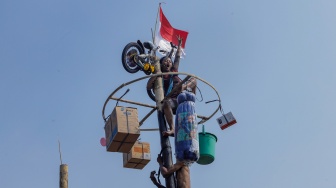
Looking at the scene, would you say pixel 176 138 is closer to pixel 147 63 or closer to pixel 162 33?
pixel 147 63

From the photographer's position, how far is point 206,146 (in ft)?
28.3

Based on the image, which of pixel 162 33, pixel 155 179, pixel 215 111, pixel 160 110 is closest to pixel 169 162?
pixel 155 179

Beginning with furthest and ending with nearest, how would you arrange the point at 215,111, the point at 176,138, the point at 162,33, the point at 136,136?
1. the point at 162,33
2. the point at 215,111
3. the point at 136,136
4. the point at 176,138

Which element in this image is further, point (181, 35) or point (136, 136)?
point (181, 35)

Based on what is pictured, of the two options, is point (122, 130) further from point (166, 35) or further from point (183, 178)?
point (166, 35)

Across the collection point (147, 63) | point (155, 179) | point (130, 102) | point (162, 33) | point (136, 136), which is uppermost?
point (162, 33)

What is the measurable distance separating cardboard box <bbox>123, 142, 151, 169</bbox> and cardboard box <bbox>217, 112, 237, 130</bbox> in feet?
4.47

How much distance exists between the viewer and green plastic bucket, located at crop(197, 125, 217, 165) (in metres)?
8.58

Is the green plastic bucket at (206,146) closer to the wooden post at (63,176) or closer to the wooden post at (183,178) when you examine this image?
the wooden post at (183,178)

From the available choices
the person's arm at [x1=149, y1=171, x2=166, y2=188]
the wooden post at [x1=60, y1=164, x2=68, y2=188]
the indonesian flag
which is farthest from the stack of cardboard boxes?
the wooden post at [x1=60, y1=164, x2=68, y2=188]

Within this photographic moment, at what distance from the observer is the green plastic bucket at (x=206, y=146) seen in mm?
8578

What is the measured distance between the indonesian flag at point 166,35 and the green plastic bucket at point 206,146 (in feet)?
6.79

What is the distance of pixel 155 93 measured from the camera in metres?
9.07

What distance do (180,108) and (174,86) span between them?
0.98m
